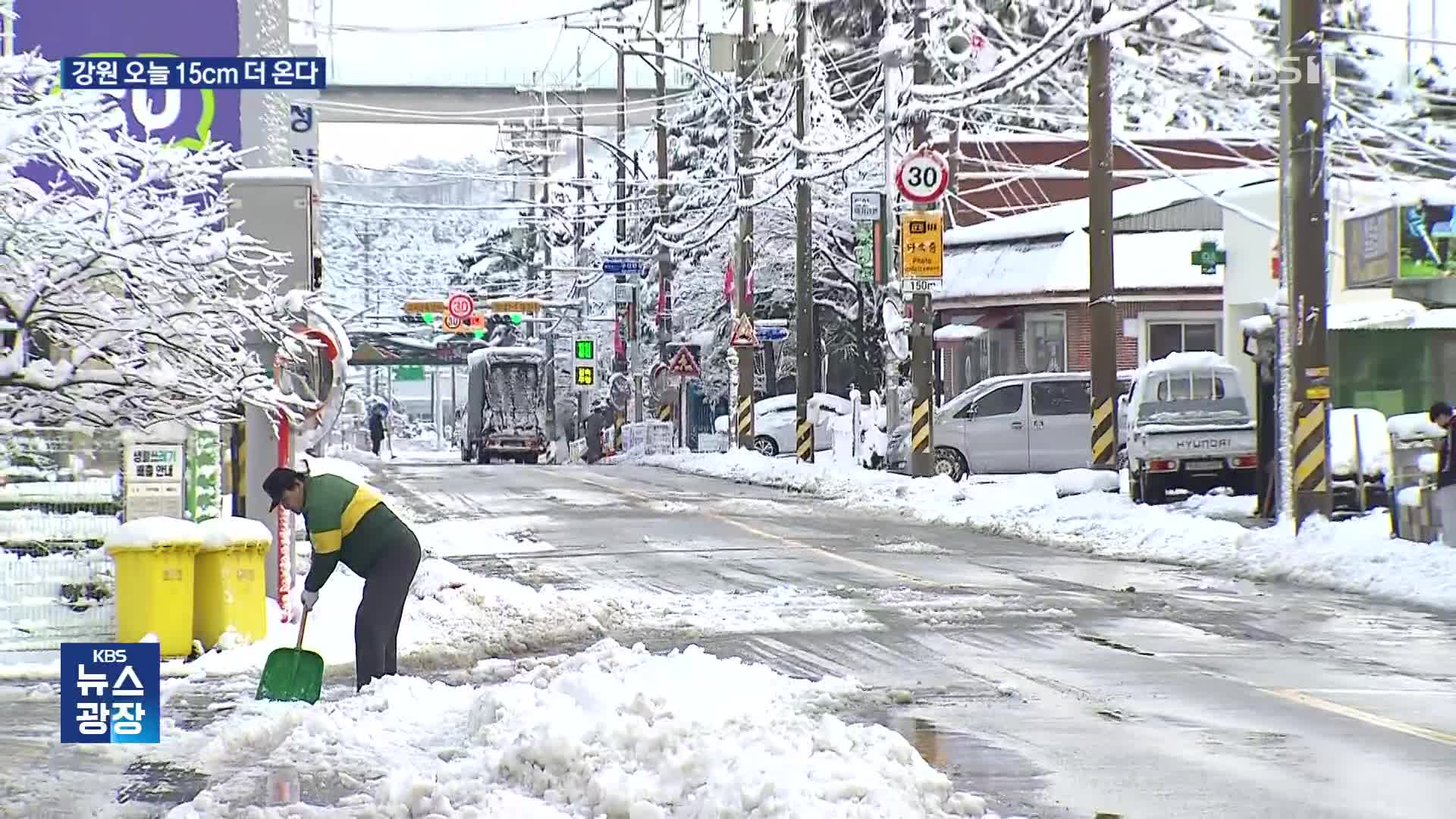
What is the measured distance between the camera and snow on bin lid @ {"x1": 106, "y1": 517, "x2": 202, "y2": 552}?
12547 mm

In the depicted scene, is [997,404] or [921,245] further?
[997,404]

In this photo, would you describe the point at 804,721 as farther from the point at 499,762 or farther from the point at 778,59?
the point at 778,59

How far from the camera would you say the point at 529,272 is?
3644 inches

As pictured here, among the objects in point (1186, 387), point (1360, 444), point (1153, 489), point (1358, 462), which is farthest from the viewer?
point (1186, 387)

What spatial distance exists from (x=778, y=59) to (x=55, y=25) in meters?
35.5

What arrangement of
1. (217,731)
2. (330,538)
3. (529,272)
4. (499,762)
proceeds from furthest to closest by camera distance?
1. (529,272)
2. (330,538)
3. (217,731)
4. (499,762)

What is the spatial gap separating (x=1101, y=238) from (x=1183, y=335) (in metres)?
18.5

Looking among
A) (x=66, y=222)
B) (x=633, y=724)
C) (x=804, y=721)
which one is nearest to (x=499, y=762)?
(x=633, y=724)

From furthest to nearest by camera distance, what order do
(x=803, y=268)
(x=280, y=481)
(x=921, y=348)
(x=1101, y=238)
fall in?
(x=803, y=268), (x=921, y=348), (x=1101, y=238), (x=280, y=481)

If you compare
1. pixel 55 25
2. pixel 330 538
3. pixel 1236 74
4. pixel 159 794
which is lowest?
pixel 159 794

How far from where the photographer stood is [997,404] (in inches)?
1342

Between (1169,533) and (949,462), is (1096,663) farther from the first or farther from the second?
(949,462)

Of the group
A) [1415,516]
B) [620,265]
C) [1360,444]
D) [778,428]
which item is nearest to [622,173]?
[620,265]
